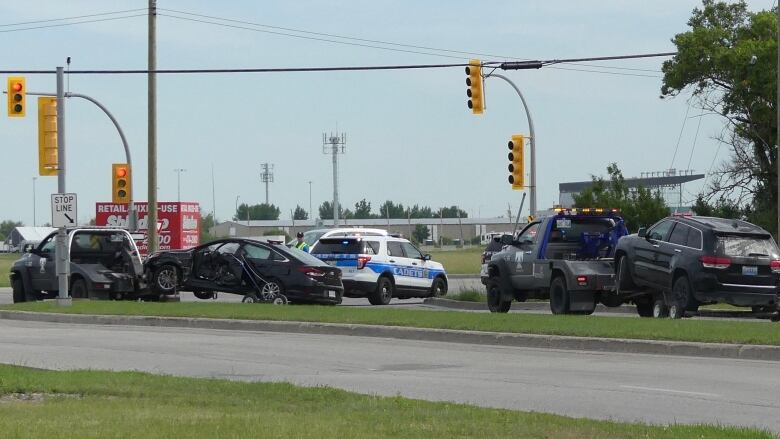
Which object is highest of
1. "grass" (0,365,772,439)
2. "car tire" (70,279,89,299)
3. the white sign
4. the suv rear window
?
the white sign

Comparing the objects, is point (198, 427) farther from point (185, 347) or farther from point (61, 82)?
point (61, 82)

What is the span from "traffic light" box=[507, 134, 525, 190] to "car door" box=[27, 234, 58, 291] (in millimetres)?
12581

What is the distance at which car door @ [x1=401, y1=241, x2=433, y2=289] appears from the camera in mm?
35562

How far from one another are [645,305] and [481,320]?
548 centimetres

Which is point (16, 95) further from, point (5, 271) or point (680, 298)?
point (5, 271)

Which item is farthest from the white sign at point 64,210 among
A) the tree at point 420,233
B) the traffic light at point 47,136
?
the tree at point 420,233

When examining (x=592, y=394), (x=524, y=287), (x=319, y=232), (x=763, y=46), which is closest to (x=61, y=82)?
(x=524, y=287)

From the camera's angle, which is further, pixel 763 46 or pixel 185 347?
pixel 763 46

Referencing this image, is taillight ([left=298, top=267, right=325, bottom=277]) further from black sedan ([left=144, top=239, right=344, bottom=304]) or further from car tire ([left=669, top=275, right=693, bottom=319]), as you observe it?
car tire ([left=669, top=275, right=693, bottom=319])

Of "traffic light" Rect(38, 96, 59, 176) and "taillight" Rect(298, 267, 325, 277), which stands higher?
"traffic light" Rect(38, 96, 59, 176)

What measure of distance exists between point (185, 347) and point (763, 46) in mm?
30718

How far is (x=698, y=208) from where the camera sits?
4925 cm

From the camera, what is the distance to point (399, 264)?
35.0m

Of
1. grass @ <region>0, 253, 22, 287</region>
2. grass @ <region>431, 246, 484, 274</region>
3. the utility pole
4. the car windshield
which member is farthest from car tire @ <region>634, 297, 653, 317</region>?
grass @ <region>431, 246, 484, 274</region>
